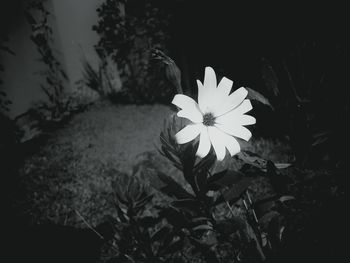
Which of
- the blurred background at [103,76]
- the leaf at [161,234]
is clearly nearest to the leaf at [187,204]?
the leaf at [161,234]

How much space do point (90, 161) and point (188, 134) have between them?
232 cm

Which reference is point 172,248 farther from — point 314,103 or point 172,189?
point 314,103

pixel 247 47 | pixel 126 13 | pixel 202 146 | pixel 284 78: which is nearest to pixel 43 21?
pixel 126 13

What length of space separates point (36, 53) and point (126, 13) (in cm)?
132

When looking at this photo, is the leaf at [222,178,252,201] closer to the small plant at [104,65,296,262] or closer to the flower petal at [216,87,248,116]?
the small plant at [104,65,296,262]

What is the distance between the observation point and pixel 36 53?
362cm

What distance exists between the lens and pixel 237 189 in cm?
108

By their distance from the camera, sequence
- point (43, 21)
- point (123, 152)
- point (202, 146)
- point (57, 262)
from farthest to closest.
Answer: point (43, 21)
point (123, 152)
point (57, 262)
point (202, 146)

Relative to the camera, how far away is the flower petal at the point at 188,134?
0.75 m

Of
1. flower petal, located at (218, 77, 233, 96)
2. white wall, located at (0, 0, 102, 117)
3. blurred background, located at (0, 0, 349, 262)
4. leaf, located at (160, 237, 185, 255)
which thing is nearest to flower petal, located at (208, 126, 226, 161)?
flower petal, located at (218, 77, 233, 96)

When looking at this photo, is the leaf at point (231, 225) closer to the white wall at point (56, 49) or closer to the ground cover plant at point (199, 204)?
the ground cover plant at point (199, 204)

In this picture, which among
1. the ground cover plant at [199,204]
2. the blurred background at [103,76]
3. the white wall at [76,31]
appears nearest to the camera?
the ground cover plant at [199,204]

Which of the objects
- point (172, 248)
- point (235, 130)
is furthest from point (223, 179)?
point (172, 248)

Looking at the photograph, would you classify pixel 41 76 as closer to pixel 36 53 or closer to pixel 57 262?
pixel 36 53
